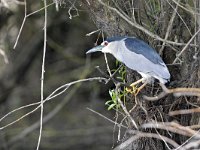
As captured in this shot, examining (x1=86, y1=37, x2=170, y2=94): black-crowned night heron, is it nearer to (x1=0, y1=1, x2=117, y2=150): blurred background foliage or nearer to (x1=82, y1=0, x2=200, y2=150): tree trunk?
(x1=82, y1=0, x2=200, y2=150): tree trunk

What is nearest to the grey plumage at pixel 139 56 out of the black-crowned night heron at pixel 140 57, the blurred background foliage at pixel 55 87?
the black-crowned night heron at pixel 140 57

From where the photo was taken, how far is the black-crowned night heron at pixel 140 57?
297cm


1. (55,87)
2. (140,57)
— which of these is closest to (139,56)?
(140,57)

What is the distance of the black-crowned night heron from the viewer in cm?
297

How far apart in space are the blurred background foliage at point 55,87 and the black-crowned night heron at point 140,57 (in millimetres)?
2713

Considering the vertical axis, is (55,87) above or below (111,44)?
below

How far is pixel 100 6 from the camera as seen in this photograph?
317 cm

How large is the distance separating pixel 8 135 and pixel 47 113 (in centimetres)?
40

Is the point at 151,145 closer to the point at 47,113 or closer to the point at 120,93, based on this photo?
the point at 120,93

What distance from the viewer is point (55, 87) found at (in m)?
6.31

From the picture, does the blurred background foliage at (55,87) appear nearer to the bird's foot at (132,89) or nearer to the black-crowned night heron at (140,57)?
the black-crowned night heron at (140,57)

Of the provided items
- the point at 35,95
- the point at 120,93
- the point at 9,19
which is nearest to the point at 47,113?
the point at 35,95

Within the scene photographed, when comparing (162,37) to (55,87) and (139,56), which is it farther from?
(55,87)

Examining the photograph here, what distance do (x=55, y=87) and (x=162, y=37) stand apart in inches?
131
